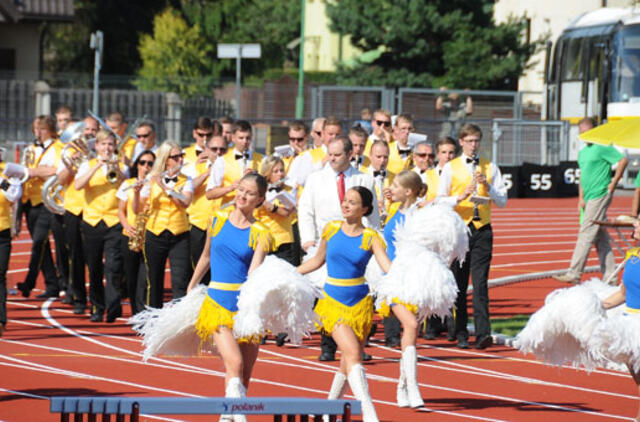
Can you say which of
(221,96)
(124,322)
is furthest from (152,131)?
(221,96)

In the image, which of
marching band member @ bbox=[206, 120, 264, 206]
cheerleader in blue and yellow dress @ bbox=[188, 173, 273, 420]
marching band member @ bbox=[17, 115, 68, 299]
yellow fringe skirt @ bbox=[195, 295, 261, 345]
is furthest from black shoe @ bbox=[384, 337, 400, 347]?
marching band member @ bbox=[17, 115, 68, 299]

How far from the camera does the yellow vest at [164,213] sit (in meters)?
13.0

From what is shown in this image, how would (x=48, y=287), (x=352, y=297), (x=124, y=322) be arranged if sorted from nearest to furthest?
(x=352, y=297)
(x=124, y=322)
(x=48, y=287)

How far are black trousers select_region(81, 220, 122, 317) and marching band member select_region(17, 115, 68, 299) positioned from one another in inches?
55.5

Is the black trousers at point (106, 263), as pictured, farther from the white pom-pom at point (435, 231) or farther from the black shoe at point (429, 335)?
the white pom-pom at point (435, 231)

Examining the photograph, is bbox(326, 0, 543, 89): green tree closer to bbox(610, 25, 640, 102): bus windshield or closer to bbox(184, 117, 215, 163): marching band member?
bbox(610, 25, 640, 102): bus windshield

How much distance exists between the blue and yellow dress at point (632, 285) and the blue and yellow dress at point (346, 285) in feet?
5.70

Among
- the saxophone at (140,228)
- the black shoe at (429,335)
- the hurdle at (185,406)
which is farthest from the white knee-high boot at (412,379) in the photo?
the saxophone at (140,228)

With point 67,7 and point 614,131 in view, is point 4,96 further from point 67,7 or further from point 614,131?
point 614,131

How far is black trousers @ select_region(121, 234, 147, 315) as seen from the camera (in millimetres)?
13547

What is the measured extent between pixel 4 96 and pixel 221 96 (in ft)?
26.0

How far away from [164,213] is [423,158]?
8.94 ft

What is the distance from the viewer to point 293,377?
10906 millimetres

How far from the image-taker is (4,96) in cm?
3825
